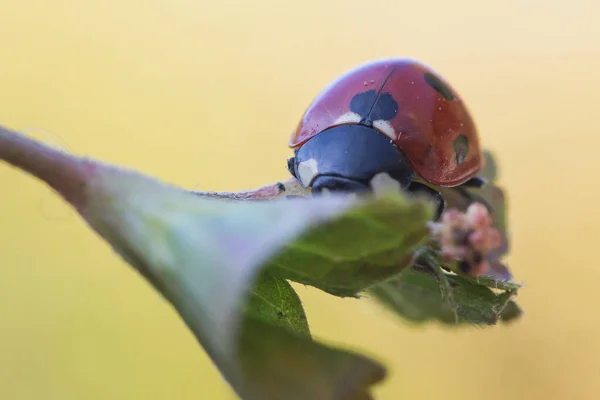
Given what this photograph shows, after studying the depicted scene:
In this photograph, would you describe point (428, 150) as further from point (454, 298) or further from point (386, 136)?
point (454, 298)

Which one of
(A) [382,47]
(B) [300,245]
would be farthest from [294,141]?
(A) [382,47]

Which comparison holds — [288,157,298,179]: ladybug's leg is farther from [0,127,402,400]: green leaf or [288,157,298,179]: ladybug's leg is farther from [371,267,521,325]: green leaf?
[0,127,402,400]: green leaf

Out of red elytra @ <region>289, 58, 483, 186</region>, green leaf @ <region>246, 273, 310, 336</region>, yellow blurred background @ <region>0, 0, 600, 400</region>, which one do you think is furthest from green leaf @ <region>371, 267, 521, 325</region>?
yellow blurred background @ <region>0, 0, 600, 400</region>

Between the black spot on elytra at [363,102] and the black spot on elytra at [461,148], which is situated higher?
the black spot on elytra at [363,102]

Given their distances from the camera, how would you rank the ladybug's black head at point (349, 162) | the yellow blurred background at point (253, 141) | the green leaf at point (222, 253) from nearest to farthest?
the green leaf at point (222, 253)
the ladybug's black head at point (349, 162)
the yellow blurred background at point (253, 141)

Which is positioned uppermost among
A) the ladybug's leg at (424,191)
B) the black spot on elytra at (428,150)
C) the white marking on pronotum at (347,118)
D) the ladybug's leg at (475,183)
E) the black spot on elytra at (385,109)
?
the white marking on pronotum at (347,118)

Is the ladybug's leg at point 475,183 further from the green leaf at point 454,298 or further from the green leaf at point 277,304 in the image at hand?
the green leaf at point 277,304

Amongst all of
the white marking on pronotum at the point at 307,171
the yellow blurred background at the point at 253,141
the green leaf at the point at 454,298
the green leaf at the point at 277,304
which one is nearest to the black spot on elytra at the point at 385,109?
the white marking on pronotum at the point at 307,171
